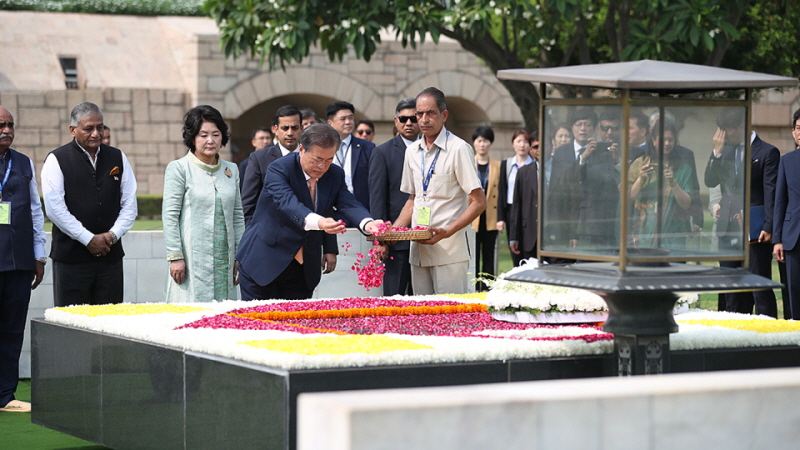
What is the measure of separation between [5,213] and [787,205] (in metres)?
5.21

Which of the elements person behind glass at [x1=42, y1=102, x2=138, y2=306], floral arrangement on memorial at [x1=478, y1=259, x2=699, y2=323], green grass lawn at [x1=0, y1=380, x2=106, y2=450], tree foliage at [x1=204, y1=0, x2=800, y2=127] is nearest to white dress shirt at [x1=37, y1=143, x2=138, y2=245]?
person behind glass at [x1=42, y1=102, x2=138, y2=306]

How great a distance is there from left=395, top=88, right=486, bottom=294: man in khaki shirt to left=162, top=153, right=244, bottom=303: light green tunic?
3.74 feet

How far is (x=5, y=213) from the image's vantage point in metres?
6.52

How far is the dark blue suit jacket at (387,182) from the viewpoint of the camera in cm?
770

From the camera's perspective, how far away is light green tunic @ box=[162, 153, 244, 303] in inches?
258

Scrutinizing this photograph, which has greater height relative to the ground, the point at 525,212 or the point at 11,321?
the point at 525,212

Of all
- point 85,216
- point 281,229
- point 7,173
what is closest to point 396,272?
point 281,229

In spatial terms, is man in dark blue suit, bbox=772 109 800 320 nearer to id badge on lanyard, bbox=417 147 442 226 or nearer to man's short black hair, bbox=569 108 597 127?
id badge on lanyard, bbox=417 147 442 226

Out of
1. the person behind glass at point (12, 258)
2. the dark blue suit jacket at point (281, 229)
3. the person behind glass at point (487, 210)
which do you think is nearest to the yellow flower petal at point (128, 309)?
the dark blue suit jacket at point (281, 229)

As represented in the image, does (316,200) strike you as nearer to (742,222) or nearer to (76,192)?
(76,192)

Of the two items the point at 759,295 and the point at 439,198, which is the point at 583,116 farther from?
the point at 759,295

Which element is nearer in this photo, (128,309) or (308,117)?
(128,309)

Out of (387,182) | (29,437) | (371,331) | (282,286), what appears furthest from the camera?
(387,182)

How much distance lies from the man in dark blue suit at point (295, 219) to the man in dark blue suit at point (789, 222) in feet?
10.2
